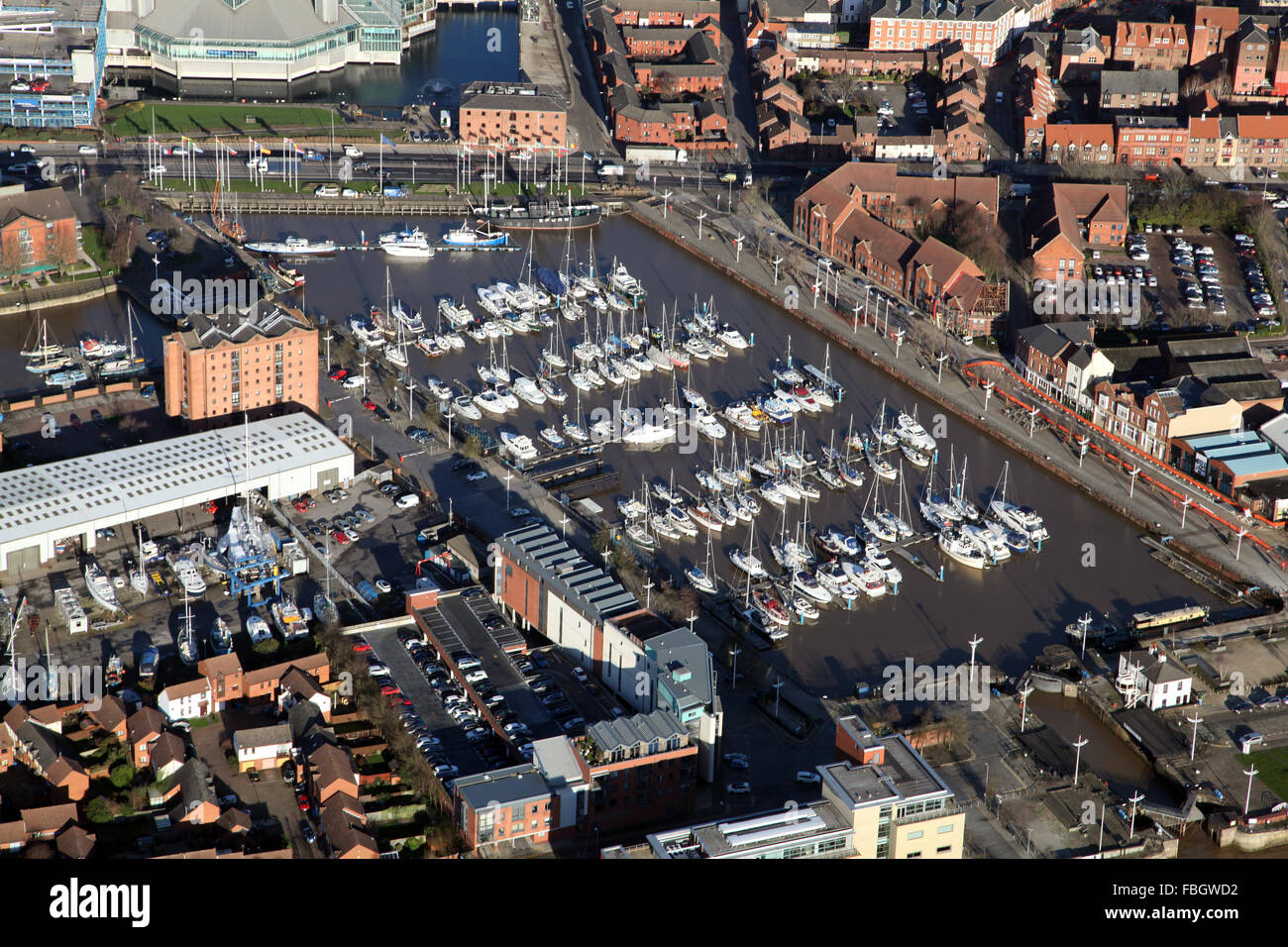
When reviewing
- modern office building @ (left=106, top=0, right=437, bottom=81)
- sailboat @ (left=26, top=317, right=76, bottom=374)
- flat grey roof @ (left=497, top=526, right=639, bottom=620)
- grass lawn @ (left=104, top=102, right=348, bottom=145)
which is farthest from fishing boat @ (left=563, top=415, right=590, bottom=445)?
modern office building @ (left=106, top=0, right=437, bottom=81)

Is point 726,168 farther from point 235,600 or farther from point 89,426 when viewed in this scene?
point 235,600

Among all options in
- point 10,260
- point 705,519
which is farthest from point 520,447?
point 10,260

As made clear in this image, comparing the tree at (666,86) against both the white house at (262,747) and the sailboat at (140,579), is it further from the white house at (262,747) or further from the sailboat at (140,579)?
the white house at (262,747)

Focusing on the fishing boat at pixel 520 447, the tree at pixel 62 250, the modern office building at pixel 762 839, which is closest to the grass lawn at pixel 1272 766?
the modern office building at pixel 762 839

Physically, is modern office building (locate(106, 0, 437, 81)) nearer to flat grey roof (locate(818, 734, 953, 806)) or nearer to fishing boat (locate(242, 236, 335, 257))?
fishing boat (locate(242, 236, 335, 257))

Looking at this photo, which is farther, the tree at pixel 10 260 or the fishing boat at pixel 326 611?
the tree at pixel 10 260

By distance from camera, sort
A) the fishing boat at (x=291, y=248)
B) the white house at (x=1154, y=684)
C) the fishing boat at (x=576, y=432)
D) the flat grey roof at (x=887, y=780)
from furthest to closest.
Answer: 1. the fishing boat at (x=291, y=248)
2. the fishing boat at (x=576, y=432)
3. the white house at (x=1154, y=684)
4. the flat grey roof at (x=887, y=780)
